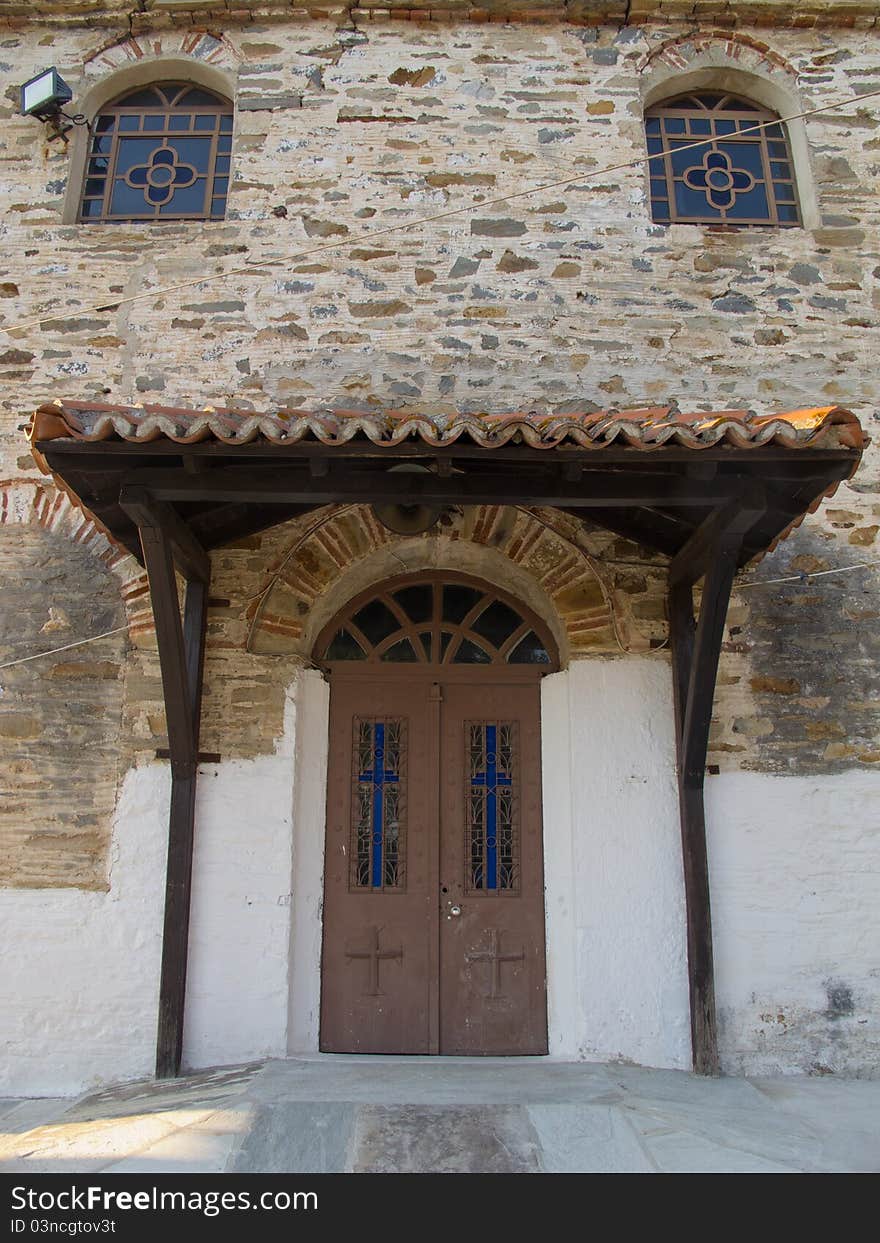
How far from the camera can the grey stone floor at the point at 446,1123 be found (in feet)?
11.0

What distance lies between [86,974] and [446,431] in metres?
3.01

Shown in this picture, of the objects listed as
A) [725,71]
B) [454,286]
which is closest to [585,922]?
[454,286]

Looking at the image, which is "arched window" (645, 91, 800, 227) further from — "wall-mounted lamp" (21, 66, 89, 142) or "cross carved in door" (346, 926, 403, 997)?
"cross carved in door" (346, 926, 403, 997)

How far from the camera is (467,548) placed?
5348mm

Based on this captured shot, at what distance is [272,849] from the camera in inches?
192

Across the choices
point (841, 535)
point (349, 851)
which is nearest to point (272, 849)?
point (349, 851)

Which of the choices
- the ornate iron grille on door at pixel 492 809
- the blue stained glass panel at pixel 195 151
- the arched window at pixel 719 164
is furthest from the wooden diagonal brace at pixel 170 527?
the arched window at pixel 719 164

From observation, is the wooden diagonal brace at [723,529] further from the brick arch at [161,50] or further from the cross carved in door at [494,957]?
the brick arch at [161,50]

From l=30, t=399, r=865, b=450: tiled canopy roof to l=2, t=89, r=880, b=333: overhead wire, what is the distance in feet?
6.41

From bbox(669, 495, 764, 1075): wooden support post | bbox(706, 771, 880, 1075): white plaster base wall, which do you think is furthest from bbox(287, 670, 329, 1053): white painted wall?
bbox(706, 771, 880, 1075): white plaster base wall

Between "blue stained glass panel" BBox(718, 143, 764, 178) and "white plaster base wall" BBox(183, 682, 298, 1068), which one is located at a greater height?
"blue stained glass panel" BBox(718, 143, 764, 178)

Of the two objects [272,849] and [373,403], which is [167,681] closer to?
[272,849]

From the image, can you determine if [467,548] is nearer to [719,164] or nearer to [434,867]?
[434,867]

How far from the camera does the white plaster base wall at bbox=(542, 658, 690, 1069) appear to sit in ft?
15.6
